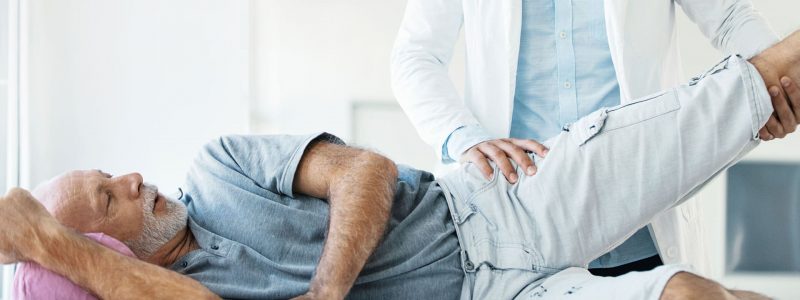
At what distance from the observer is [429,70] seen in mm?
1938

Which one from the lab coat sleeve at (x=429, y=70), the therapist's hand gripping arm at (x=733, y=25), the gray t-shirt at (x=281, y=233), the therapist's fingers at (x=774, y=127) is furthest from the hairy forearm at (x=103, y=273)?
the therapist's hand gripping arm at (x=733, y=25)

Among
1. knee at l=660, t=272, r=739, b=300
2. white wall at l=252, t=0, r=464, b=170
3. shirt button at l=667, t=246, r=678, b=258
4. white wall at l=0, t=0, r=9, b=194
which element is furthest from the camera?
white wall at l=252, t=0, r=464, b=170

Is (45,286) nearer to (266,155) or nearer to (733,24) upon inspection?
(266,155)

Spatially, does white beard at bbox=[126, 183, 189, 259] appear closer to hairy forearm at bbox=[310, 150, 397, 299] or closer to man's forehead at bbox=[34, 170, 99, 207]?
man's forehead at bbox=[34, 170, 99, 207]

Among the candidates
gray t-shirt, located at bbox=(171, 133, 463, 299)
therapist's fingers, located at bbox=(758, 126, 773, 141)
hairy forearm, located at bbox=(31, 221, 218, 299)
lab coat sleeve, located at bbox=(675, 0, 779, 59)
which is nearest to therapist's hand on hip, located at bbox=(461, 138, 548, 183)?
gray t-shirt, located at bbox=(171, 133, 463, 299)

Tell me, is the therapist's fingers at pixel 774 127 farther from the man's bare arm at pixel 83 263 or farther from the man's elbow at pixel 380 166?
the man's bare arm at pixel 83 263

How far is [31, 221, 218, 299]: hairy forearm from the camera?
4.34 ft

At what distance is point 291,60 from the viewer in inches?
139

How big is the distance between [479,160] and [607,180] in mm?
263

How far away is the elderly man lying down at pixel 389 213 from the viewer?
136 cm

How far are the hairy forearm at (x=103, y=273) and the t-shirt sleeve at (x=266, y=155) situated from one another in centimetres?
28

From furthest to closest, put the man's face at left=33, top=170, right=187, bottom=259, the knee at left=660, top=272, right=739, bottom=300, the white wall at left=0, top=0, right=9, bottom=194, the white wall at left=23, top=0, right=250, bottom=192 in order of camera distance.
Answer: the white wall at left=23, top=0, right=250, bottom=192 < the white wall at left=0, top=0, right=9, bottom=194 < the man's face at left=33, top=170, right=187, bottom=259 < the knee at left=660, top=272, right=739, bottom=300

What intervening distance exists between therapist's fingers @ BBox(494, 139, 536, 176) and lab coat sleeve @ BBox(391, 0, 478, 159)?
0.65 ft

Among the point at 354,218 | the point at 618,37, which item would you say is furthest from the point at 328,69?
the point at 354,218
